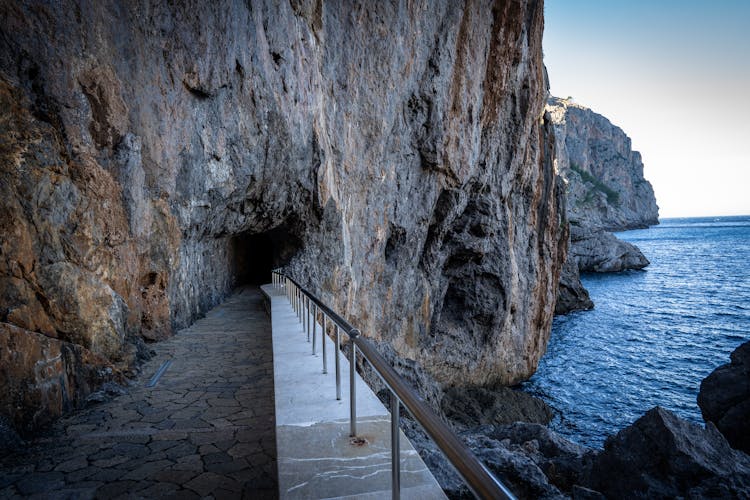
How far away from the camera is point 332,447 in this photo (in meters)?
3.13

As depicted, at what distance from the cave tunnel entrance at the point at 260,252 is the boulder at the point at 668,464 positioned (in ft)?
36.0

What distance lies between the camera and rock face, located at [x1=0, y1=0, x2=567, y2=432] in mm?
5223

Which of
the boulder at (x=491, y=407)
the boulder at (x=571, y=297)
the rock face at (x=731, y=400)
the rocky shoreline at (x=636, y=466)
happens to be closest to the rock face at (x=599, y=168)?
the boulder at (x=571, y=297)

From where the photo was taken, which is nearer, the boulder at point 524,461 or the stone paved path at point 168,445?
the stone paved path at point 168,445

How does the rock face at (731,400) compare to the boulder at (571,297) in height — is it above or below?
above

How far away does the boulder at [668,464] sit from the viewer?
4172mm

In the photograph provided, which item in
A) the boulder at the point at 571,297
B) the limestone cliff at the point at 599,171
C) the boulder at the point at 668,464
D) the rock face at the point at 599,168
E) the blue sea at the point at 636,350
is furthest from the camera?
the rock face at the point at 599,168

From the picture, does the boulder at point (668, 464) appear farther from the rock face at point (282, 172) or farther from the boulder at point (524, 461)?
the rock face at point (282, 172)

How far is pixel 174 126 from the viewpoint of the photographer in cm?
842

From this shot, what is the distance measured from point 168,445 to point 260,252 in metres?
20.3

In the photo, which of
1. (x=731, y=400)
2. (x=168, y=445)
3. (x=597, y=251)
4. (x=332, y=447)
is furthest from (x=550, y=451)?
(x=597, y=251)

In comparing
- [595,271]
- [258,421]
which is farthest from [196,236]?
[595,271]

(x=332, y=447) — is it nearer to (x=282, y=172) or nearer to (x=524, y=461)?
(x=524, y=461)

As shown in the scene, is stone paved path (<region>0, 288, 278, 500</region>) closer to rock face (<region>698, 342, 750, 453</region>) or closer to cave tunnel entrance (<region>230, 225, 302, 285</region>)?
rock face (<region>698, 342, 750, 453</region>)
